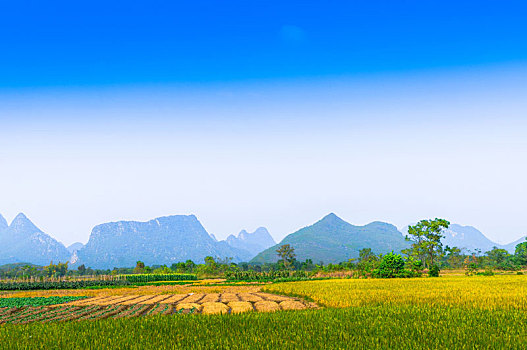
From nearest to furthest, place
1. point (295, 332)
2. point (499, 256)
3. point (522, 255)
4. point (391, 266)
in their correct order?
point (295, 332) → point (391, 266) → point (522, 255) → point (499, 256)

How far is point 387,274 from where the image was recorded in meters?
41.6

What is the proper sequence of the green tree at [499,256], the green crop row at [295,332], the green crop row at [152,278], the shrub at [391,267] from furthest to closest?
the green tree at [499,256] < the green crop row at [152,278] < the shrub at [391,267] < the green crop row at [295,332]

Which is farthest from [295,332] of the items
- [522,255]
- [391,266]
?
[522,255]

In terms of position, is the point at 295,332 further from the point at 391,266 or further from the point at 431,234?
the point at 431,234

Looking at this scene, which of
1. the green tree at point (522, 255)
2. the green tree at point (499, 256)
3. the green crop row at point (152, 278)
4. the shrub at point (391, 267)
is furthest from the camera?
the green tree at point (499, 256)

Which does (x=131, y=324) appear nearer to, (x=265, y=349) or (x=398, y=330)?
(x=265, y=349)

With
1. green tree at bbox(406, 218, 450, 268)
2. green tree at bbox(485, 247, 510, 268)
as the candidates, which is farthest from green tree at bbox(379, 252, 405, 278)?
green tree at bbox(485, 247, 510, 268)

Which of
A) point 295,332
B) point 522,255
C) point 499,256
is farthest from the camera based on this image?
point 499,256

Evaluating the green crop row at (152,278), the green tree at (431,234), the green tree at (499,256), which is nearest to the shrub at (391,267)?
the green tree at (431,234)

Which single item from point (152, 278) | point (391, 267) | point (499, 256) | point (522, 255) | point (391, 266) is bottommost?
point (499, 256)

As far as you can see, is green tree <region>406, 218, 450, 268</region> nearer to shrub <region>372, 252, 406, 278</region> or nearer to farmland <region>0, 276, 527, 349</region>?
shrub <region>372, 252, 406, 278</region>

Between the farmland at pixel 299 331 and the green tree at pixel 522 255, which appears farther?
the green tree at pixel 522 255

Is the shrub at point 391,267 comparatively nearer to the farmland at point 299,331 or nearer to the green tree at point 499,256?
the farmland at point 299,331

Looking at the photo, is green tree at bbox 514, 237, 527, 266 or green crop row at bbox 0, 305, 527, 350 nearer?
green crop row at bbox 0, 305, 527, 350
